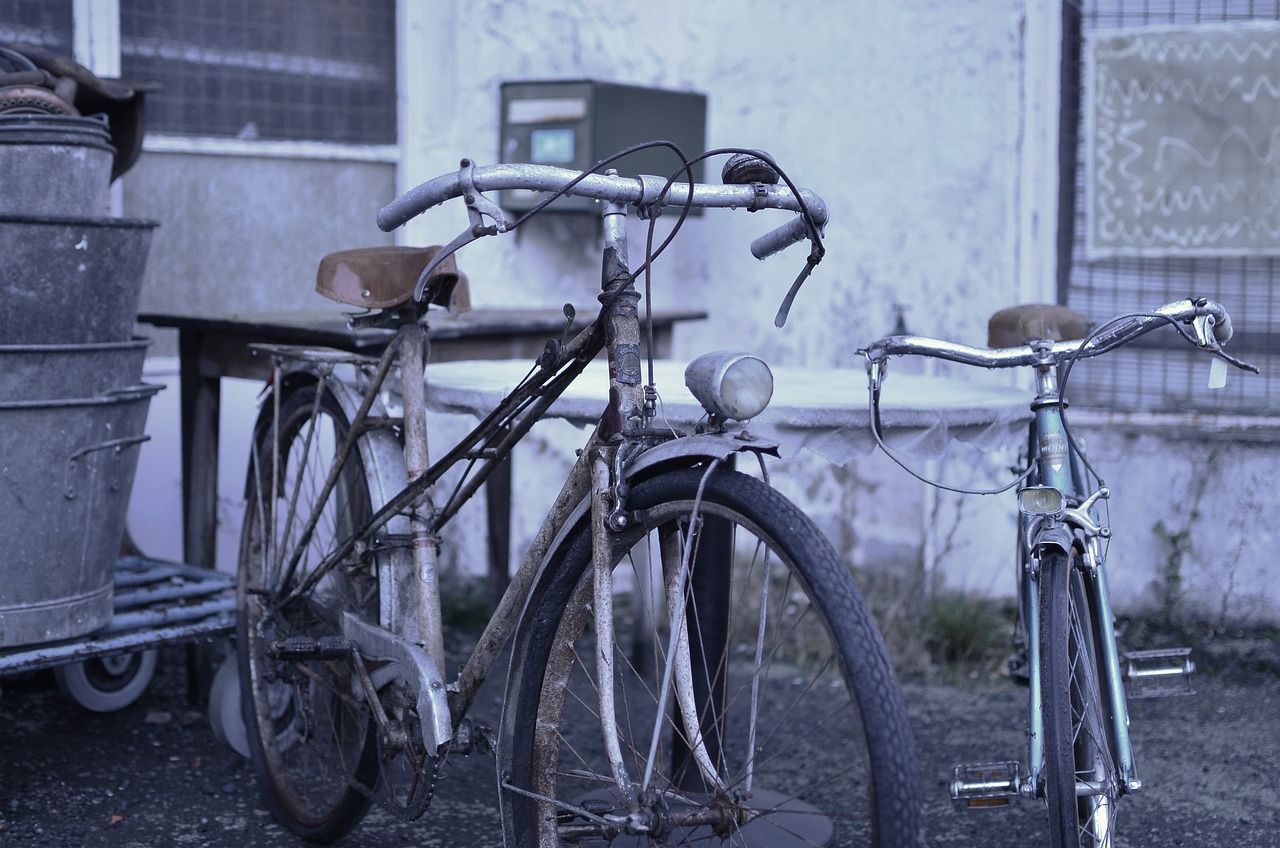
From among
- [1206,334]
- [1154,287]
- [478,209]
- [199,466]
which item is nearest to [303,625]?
[199,466]

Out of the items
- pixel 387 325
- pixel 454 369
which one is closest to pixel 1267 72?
pixel 454 369

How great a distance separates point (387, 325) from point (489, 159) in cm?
238

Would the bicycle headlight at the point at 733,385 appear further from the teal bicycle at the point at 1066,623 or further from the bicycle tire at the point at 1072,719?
the bicycle tire at the point at 1072,719

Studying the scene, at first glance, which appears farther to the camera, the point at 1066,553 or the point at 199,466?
the point at 199,466

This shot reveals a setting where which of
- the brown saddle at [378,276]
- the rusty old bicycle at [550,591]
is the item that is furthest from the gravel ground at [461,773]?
the brown saddle at [378,276]

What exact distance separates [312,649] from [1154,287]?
11.5ft

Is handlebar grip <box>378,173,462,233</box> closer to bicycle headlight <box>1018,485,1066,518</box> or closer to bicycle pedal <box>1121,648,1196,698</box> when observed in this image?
bicycle headlight <box>1018,485,1066,518</box>

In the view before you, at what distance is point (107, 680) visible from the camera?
3926 mm

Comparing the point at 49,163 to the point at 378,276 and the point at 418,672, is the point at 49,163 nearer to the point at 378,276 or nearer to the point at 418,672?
the point at 378,276

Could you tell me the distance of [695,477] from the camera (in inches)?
80.0

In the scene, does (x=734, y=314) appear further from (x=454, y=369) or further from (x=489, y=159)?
(x=454, y=369)

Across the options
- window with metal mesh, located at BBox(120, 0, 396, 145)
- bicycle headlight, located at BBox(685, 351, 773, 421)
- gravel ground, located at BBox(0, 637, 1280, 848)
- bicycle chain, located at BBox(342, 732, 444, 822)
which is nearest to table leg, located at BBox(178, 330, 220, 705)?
gravel ground, located at BBox(0, 637, 1280, 848)

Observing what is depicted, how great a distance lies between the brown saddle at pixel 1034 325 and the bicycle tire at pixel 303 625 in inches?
58.1

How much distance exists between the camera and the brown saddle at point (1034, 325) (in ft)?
9.76
